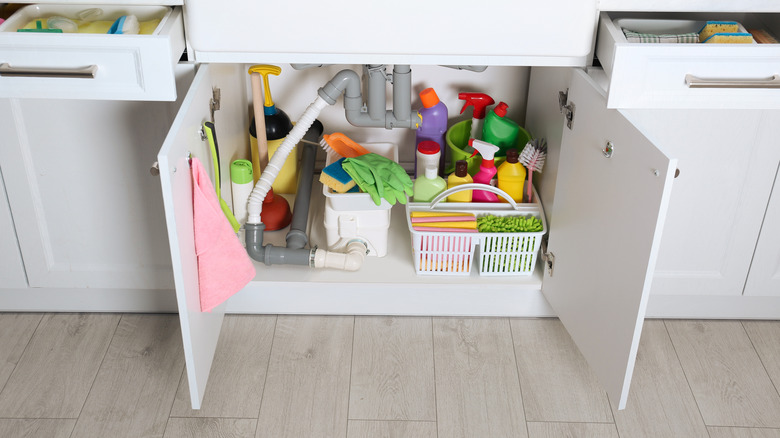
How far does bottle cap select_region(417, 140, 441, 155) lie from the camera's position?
1787mm

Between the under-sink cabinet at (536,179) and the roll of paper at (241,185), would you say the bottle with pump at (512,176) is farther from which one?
the roll of paper at (241,185)

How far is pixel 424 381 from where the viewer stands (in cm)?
159

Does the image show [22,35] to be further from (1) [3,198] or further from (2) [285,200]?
(2) [285,200]

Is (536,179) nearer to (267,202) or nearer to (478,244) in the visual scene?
(478,244)

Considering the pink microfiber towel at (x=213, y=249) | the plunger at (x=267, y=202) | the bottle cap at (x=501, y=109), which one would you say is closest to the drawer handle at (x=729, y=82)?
the bottle cap at (x=501, y=109)

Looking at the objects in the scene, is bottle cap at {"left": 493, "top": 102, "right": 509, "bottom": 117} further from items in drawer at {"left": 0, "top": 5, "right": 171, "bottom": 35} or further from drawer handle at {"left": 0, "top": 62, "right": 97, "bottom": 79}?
drawer handle at {"left": 0, "top": 62, "right": 97, "bottom": 79}

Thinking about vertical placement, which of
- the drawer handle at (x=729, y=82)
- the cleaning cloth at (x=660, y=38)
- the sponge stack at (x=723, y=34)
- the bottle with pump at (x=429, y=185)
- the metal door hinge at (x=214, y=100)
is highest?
the sponge stack at (x=723, y=34)

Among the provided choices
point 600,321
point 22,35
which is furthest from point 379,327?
point 22,35

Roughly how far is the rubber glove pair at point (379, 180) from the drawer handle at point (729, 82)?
63 centimetres

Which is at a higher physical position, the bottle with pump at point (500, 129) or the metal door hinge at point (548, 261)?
the bottle with pump at point (500, 129)

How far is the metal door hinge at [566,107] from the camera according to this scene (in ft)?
4.79

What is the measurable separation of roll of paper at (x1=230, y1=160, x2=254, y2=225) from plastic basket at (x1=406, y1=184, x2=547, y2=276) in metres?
0.37

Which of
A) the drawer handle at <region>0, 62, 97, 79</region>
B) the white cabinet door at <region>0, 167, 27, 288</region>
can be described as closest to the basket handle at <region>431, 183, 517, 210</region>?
the drawer handle at <region>0, 62, 97, 79</region>

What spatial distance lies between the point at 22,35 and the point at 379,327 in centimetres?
94
